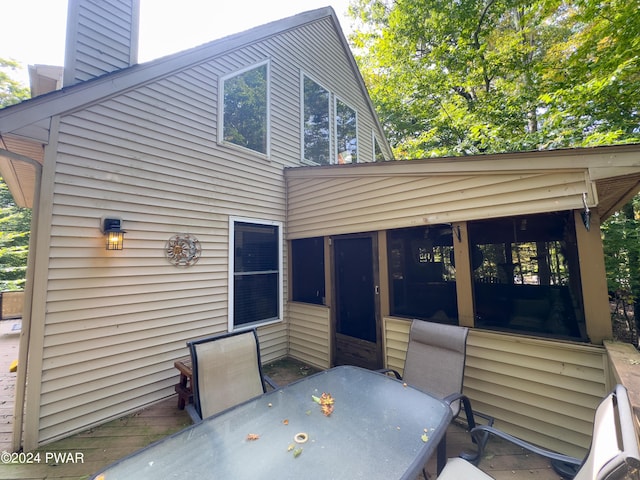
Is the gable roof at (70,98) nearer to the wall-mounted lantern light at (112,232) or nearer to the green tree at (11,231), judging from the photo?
the wall-mounted lantern light at (112,232)

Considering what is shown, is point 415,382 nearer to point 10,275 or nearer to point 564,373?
point 564,373

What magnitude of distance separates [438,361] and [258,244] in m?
3.28

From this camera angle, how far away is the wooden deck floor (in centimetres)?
222

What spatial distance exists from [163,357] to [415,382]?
318 cm

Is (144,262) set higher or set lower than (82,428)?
higher

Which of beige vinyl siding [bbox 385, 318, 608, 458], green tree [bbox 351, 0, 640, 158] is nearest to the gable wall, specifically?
beige vinyl siding [bbox 385, 318, 608, 458]

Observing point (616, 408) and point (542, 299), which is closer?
point (616, 408)

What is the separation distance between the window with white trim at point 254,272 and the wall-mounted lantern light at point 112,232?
1.48m

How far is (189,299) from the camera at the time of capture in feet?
12.1

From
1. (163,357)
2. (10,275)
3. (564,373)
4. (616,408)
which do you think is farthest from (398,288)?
(10,275)

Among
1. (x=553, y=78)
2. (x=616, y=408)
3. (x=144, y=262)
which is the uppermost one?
(x=553, y=78)

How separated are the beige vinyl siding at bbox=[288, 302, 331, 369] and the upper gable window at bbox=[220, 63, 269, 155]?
9.94ft

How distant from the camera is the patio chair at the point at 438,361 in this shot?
261 cm

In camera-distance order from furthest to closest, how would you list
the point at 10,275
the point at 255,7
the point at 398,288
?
the point at 10,275 < the point at 255,7 < the point at 398,288
